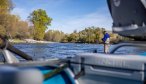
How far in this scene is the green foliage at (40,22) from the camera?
116950 millimetres

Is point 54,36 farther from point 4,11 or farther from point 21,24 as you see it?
point 4,11

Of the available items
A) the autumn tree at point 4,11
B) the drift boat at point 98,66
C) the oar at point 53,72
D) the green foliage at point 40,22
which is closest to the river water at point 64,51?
the drift boat at point 98,66

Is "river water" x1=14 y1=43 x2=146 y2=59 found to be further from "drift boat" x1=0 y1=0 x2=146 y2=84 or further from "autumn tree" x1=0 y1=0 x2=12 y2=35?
"autumn tree" x1=0 y1=0 x2=12 y2=35

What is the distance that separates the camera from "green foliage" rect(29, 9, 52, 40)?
4604 inches

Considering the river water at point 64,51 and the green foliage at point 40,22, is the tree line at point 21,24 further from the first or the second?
the river water at point 64,51

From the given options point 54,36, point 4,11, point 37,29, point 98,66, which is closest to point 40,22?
point 37,29

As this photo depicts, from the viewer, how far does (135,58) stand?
315 cm

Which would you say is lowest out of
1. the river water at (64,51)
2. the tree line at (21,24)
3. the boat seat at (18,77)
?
the river water at (64,51)

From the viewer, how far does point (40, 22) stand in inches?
4808

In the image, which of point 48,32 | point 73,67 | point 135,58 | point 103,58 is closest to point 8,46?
point 73,67

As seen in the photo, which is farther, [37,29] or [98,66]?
[37,29]

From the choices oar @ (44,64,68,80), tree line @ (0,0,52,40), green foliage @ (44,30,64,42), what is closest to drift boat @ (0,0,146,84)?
oar @ (44,64,68,80)

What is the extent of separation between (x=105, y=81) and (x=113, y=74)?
0.15 meters

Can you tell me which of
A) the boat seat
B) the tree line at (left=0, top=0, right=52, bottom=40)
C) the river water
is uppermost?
the tree line at (left=0, top=0, right=52, bottom=40)
